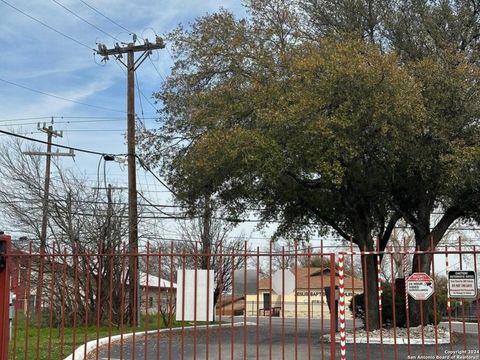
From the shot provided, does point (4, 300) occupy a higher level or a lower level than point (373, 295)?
higher

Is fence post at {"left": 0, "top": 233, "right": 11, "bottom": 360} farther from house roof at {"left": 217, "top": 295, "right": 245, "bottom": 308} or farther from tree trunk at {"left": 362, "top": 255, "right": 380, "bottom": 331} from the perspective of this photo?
tree trunk at {"left": 362, "top": 255, "right": 380, "bottom": 331}

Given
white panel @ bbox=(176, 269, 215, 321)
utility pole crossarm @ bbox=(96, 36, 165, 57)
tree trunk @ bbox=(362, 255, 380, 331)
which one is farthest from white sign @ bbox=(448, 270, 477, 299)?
utility pole crossarm @ bbox=(96, 36, 165, 57)

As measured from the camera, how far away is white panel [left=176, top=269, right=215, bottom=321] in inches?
348

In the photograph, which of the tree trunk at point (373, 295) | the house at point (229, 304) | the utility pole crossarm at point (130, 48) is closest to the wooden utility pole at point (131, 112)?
the utility pole crossarm at point (130, 48)

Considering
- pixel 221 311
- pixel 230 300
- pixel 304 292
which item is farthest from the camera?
pixel 304 292

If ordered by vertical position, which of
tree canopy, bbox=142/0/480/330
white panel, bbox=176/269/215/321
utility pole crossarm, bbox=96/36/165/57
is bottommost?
white panel, bbox=176/269/215/321

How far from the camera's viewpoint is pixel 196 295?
8852mm

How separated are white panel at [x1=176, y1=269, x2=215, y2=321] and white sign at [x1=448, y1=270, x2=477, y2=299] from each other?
10.6 ft

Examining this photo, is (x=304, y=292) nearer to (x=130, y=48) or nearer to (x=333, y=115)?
(x=130, y=48)

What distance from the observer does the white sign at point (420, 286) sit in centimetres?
841

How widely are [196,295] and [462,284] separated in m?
3.57

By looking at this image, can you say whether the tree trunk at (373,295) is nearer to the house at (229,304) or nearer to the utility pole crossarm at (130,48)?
the house at (229,304)

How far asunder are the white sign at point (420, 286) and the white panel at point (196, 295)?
2.74m

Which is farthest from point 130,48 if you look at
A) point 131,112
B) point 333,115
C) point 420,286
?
point 420,286
